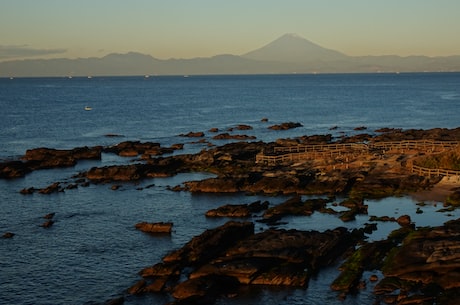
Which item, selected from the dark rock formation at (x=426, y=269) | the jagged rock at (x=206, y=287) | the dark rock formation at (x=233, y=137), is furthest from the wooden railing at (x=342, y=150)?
the jagged rock at (x=206, y=287)

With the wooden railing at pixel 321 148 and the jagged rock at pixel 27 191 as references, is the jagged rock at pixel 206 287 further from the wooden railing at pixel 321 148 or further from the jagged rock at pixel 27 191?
the wooden railing at pixel 321 148

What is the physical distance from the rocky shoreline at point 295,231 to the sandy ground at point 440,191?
15.9 inches

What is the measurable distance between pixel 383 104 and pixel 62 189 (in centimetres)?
14461

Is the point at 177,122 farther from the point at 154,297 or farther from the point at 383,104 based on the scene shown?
the point at 154,297

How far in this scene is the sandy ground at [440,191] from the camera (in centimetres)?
5472

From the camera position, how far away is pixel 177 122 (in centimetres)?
14312

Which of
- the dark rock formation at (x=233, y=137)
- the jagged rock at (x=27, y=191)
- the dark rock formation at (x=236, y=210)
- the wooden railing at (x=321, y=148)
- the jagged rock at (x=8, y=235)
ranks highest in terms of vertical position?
the wooden railing at (x=321, y=148)

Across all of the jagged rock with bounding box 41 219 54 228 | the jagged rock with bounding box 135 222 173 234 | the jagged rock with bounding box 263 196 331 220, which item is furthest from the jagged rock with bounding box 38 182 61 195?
the jagged rock with bounding box 263 196 331 220

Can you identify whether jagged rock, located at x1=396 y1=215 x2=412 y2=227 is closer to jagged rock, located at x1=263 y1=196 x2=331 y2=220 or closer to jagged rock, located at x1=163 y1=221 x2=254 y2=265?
jagged rock, located at x1=263 y1=196 x2=331 y2=220

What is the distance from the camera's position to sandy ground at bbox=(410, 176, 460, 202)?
180 feet

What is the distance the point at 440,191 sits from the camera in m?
56.7

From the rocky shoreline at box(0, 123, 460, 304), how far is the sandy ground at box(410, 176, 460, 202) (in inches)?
15.9

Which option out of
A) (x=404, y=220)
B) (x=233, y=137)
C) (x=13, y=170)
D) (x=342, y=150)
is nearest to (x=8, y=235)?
(x=13, y=170)

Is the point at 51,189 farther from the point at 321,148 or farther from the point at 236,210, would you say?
the point at 321,148
